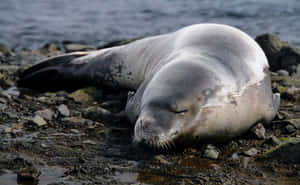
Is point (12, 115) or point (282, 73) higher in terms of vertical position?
point (282, 73)

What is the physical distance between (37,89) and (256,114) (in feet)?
10.2

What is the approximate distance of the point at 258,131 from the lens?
3.88m

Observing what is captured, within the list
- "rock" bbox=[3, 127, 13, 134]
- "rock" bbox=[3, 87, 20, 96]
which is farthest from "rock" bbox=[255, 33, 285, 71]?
"rock" bbox=[3, 127, 13, 134]

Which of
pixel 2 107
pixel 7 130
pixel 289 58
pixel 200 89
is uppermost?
pixel 289 58

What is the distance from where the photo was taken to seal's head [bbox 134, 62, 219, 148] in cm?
333

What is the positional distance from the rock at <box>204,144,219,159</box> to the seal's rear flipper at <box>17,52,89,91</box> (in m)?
2.94

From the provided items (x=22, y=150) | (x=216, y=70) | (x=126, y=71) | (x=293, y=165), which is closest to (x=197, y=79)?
(x=216, y=70)

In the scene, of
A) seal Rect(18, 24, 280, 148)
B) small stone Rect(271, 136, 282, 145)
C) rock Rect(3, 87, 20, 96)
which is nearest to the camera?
seal Rect(18, 24, 280, 148)

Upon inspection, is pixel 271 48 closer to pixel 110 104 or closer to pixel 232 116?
pixel 110 104

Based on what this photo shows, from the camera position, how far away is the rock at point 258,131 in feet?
12.7

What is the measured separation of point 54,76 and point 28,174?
3630 millimetres

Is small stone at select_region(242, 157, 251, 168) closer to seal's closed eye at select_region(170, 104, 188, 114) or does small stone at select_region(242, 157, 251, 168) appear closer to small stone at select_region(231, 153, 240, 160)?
small stone at select_region(231, 153, 240, 160)

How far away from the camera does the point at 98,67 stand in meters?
6.18

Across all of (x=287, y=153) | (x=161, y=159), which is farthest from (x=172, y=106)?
(x=287, y=153)
